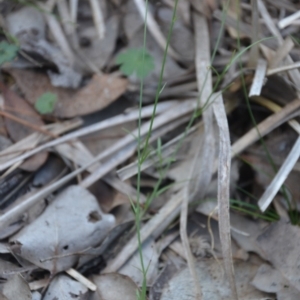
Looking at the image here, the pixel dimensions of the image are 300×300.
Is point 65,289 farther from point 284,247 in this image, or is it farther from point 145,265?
point 284,247

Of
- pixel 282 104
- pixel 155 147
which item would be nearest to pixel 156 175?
pixel 155 147

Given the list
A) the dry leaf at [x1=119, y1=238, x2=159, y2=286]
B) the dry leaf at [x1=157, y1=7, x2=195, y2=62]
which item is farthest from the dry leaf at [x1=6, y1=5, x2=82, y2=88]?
the dry leaf at [x1=119, y1=238, x2=159, y2=286]

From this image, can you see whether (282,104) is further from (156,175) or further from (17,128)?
(17,128)

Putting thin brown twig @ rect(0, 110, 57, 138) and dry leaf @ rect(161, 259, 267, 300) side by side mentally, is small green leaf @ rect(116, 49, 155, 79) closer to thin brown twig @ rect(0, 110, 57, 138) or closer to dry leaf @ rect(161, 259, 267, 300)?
thin brown twig @ rect(0, 110, 57, 138)

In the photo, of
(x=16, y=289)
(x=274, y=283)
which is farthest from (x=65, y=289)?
(x=274, y=283)

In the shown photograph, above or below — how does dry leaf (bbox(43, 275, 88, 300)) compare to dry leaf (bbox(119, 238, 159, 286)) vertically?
above
